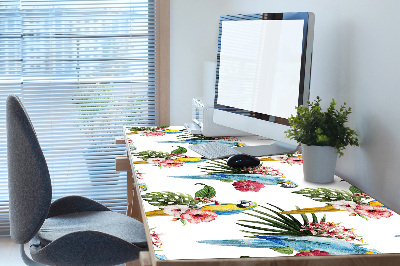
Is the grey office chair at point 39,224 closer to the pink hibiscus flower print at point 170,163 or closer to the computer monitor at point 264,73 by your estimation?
the pink hibiscus flower print at point 170,163

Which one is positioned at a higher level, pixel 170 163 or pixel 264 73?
pixel 264 73

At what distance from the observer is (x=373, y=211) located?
142cm

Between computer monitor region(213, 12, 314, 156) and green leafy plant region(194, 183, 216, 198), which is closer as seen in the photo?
green leafy plant region(194, 183, 216, 198)

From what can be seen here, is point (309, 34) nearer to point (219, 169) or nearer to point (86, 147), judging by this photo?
point (219, 169)

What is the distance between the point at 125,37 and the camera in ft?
11.2

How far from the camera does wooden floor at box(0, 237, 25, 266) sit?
9.81 ft

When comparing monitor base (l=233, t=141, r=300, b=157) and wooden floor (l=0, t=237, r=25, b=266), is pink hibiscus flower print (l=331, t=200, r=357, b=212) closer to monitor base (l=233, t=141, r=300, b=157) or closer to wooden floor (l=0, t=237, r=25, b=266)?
monitor base (l=233, t=141, r=300, b=157)

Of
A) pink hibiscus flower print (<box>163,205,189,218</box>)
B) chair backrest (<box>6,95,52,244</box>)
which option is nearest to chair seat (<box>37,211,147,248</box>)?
chair backrest (<box>6,95,52,244</box>)

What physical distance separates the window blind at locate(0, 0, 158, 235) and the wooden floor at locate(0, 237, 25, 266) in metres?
0.12

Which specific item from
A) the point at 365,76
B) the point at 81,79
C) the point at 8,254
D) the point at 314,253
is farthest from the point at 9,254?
the point at 314,253

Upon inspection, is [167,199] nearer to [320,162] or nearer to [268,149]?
[320,162]

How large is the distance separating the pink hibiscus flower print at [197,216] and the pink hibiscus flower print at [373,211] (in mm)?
380

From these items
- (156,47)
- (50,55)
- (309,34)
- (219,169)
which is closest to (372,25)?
(309,34)

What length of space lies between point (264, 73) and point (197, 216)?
84cm
